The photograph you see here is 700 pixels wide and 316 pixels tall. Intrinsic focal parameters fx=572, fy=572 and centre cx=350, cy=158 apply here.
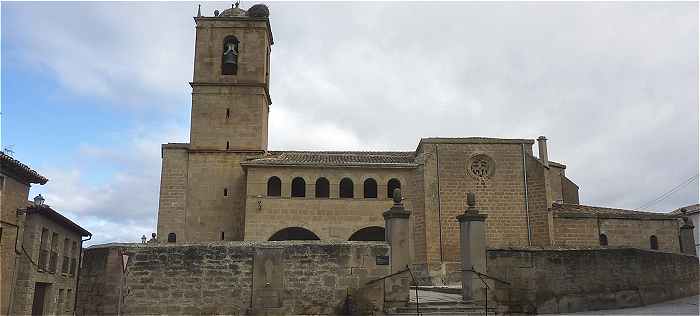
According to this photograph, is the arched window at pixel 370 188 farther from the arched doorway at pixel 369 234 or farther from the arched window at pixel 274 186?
the arched window at pixel 274 186

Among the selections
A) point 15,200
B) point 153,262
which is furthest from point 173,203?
point 153,262

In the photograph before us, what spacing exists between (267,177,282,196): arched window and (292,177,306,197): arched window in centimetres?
63

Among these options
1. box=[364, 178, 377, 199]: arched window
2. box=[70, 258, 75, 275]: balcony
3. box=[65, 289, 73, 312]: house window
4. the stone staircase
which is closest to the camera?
the stone staircase

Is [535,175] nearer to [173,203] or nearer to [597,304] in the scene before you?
[597,304]

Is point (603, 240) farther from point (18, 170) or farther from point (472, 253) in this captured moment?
point (18, 170)

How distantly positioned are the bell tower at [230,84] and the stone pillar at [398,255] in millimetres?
16278

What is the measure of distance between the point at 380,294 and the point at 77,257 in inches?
814

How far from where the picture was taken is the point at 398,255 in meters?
13.0

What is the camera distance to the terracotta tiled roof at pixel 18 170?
19406mm

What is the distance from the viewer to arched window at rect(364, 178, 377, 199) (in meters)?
26.3

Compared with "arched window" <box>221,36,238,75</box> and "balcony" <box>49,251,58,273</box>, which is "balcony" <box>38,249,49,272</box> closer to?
"balcony" <box>49,251,58,273</box>

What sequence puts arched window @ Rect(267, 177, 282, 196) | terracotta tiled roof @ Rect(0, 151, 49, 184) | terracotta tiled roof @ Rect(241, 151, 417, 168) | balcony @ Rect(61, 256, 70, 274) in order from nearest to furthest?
terracotta tiled roof @ Rect(0, 151, 49, 184)
balcony @ Rect(61, 256, 70, 274)
arched window @ Rect(267, 177, 282, 196)
terracotta tiled roof @ Rect(241, 151, 417, 168)

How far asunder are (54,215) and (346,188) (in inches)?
479

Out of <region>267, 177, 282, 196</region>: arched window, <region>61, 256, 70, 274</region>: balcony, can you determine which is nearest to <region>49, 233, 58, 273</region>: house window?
<region>61, 256, 70, 274</region>: balcony
